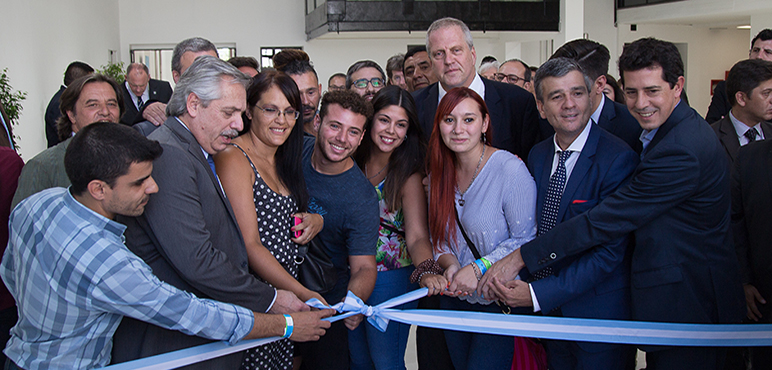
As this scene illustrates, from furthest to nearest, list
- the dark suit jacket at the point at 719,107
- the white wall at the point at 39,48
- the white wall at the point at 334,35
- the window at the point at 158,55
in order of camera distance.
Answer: the window at the point at 158,55 → the white wall at the point at 334,35 → the white wall at the point at 39,48 → the dark suit jacket at the point at 719,107

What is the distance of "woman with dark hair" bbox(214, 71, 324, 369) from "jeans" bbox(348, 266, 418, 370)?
1.37 feet

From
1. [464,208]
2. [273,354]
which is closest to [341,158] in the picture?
[464,208]

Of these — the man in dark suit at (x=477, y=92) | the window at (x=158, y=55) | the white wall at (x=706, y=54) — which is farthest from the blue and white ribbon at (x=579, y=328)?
the white wall at (x=706, y=54)

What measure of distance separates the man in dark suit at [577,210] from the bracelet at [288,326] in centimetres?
92

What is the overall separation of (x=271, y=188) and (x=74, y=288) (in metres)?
0.90

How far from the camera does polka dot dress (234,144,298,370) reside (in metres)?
2.36

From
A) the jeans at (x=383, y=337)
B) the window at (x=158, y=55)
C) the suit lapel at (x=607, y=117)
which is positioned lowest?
the jeans at (x=383, y=337)

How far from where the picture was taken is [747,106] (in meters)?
3.65

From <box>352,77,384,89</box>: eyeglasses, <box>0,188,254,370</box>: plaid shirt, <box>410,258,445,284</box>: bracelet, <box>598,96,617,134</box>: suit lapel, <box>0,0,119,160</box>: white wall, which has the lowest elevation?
<box>410,258,445,284</box>: bracelet

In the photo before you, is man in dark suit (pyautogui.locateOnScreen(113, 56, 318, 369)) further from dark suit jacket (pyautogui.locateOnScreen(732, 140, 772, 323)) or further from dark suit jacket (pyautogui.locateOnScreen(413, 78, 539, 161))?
dark suit jacket (pyautogui.locateOnScreen(732, 140, 772, 323))

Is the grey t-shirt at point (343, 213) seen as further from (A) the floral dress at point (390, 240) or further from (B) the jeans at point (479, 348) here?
(B) the jeans at point (479, 348)

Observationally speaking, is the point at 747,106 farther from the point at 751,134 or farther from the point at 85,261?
the point at 85,261

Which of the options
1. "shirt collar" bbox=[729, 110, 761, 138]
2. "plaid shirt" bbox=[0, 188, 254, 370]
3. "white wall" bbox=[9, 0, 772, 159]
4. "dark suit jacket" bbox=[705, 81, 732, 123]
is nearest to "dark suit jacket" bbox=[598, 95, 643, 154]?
"shirt collar" bbox=[729, 110, 761, 138]

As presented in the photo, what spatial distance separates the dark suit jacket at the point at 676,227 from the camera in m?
2.19
